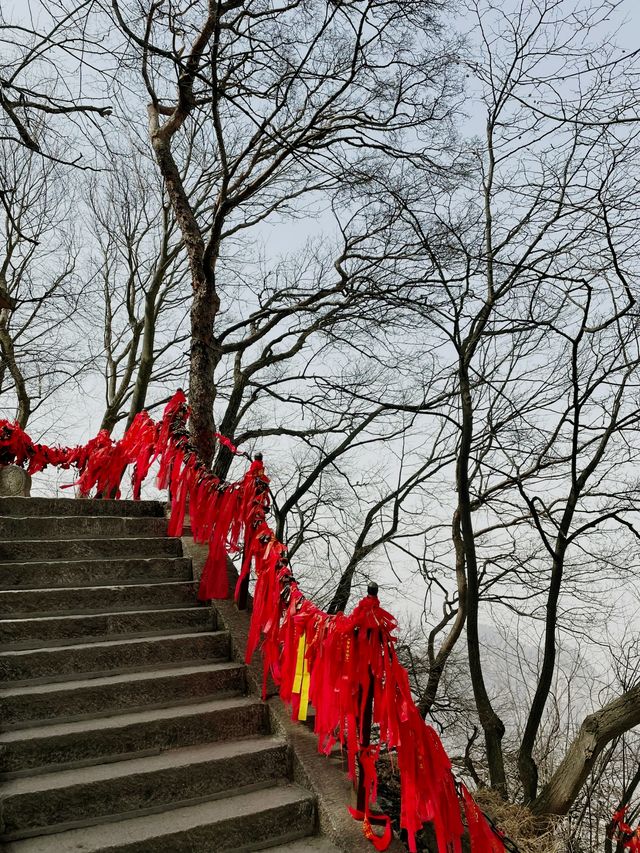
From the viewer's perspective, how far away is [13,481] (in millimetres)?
8844

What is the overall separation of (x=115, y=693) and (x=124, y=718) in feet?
0.67

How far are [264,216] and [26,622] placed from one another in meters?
10.9

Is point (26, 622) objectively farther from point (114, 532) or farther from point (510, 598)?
point (510, 598)

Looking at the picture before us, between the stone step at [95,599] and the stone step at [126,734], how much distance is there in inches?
44.4

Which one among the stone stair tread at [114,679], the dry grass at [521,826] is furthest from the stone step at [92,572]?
the dry grass at [521,826]

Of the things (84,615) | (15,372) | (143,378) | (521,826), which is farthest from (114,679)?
(15,372)

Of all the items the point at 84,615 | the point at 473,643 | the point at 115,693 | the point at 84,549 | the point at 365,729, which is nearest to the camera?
the point at 365,729

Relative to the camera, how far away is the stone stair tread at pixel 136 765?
381 centimetres

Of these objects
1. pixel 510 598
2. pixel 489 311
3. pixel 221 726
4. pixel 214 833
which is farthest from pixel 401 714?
pixel 510 598

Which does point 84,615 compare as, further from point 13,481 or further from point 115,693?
point 13,481

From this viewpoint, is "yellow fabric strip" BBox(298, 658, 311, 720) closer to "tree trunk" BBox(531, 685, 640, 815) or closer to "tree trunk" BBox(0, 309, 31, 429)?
"tree trunk" BBox(531, 685, 640, 815)

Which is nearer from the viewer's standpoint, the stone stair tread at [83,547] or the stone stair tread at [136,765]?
the stone stair tread at [136,765]

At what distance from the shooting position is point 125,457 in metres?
8.67

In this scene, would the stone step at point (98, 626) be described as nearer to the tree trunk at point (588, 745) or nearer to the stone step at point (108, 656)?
the stone step at point (108, 656)
